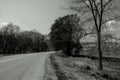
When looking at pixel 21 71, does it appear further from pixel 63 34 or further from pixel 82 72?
pixel 63 34

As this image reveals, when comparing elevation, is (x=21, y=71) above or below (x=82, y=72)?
above

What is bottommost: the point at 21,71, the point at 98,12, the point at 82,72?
the point at 82,72

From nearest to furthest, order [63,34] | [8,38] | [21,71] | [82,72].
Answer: [21,71], [82,72], [63,34], [8,38]

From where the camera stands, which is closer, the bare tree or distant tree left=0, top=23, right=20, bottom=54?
the bare tree

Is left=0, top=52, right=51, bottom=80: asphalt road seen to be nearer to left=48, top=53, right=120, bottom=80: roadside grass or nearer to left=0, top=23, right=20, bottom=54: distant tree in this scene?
left=48, top=53, right=120, bottom=80: roadside grass

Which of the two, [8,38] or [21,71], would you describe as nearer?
[21,71]

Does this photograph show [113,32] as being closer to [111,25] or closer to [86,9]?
[111,25]

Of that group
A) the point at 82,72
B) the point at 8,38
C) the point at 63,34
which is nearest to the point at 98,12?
the point at 82,72

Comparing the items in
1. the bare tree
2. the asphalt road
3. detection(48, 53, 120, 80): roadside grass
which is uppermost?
the bare tree

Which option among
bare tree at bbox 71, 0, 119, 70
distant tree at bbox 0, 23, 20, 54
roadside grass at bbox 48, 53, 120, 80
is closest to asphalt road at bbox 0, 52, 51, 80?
roadside grass at bbox 48, 53, 120, 80

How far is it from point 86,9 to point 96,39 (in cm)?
340

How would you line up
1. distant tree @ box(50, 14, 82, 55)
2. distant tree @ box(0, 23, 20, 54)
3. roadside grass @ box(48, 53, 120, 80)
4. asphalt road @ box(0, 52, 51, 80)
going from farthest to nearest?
1. distant tree @ box(0, 23, 20, 54)
2. distant tree @ box(50, 14, 82, 55)
3. roadside grass @ box(48, 53, 120, 80)
4. asphalt road @ box(0, 52, 51, 80)

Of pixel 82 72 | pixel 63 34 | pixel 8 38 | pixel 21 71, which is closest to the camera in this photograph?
pixel 21 71

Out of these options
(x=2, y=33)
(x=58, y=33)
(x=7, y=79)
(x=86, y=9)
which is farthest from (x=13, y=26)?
(x=7, y=79)
